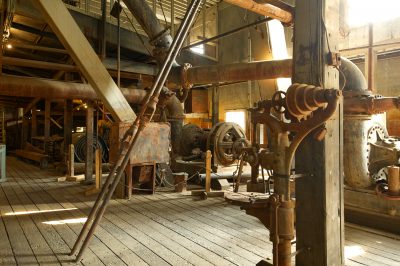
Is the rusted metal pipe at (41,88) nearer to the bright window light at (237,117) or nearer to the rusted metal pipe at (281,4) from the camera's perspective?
the rusted metal pipe at (281,4)

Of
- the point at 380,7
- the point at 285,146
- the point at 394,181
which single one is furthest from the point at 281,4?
the point at 380,7

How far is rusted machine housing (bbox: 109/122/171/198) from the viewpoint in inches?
224

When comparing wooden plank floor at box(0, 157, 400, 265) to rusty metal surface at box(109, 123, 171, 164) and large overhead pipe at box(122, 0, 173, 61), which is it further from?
large overhead pipe at box(122, 0, 173, 61)

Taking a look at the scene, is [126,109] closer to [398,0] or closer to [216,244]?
[216,244]

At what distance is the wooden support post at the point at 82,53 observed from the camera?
4539 mm

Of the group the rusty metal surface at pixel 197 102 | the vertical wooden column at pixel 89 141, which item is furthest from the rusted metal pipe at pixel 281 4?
the rusty metal surface at pixel 197 102

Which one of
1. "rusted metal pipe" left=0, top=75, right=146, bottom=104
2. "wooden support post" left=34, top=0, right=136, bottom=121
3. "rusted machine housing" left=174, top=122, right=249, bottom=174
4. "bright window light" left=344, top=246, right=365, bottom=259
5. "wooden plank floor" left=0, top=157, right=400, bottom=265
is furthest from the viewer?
"rusted machine housing" left=174, top=122, right=249, bottom=174

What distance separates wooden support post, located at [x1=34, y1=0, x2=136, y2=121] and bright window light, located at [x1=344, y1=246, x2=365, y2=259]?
3828mm

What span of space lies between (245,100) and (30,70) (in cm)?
860

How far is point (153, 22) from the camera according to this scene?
6391 millimetres

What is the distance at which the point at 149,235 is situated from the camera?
390 cm

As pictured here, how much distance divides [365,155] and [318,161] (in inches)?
89.7

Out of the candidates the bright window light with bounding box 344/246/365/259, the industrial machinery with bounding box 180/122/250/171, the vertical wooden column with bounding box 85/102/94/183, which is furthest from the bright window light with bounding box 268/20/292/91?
the vertical wooden column with bounding box 85/102/94/183

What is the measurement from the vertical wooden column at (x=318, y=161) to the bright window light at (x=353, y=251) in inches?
36.3
